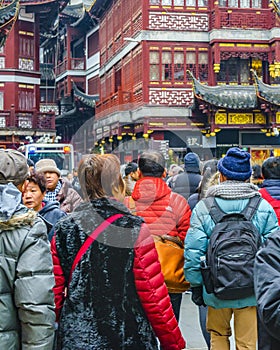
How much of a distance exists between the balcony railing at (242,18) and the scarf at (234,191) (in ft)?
70.9

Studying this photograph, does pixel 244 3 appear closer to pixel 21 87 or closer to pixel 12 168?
pixel 21 87

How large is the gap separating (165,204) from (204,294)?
3.06ft

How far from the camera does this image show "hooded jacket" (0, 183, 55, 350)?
3.34 m

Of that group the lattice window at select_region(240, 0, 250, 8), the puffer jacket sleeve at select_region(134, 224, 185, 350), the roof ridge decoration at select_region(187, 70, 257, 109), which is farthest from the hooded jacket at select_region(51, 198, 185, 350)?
the lattice window at select_region(240, 0, 250, 8)

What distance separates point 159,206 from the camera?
5.67m

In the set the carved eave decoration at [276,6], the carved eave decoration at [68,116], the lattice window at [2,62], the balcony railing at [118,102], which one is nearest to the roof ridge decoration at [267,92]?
the carved eave decoration at [276,6]

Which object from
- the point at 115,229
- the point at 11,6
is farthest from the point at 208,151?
the point at 115,229

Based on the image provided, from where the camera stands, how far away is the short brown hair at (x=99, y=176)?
4.06 meters

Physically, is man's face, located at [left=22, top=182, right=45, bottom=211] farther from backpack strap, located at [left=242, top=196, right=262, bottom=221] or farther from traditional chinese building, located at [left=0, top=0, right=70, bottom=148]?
traditional chinese building, located at [left=0, top=0, right=70, bottom=148]

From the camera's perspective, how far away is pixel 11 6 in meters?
30.0

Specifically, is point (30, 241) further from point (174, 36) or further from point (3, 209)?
point (174, 36)

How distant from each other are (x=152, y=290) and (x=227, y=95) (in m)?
21.9

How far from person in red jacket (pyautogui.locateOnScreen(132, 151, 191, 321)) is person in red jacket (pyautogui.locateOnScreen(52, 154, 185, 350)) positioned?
1.55 metres

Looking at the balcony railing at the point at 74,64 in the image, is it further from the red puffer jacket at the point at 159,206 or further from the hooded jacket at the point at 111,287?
the hooded jacket at the point at 111,287
